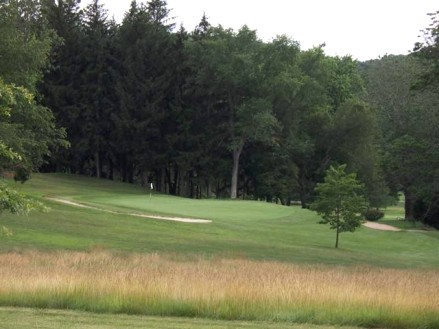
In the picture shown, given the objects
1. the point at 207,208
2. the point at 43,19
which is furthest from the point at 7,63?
the point at 43,19

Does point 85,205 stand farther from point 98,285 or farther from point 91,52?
point 91,52

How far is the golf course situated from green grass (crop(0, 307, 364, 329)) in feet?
0.05

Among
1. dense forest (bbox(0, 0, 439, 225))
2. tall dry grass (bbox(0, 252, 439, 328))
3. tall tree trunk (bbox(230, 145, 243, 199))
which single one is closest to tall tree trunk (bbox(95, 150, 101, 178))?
dense forest (bbox(0, 0, 439, 225))

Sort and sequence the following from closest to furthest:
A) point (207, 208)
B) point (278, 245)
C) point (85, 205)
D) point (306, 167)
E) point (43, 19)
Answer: point (278, 245)
point (85, 205)
point (207, 208)
point (43, 19)
point (306, 167)

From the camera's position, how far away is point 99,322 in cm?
854

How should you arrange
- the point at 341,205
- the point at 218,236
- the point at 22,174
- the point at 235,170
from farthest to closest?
the point at 235,170
the point at 22,174
the point at 341,205
the point at 218,236

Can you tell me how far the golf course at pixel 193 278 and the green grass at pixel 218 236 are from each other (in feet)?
0.29

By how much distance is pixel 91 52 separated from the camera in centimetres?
6706

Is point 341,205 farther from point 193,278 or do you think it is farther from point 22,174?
point 22,174

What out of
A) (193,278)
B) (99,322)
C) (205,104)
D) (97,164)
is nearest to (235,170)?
(205,104)

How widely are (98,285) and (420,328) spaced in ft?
17.9

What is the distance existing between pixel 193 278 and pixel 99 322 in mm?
4112

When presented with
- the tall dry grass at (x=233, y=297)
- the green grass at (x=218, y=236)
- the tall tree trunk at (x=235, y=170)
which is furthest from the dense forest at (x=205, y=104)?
the tall dry grass at (x=233, y=297)

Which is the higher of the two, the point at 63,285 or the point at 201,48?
the point at 201,48
